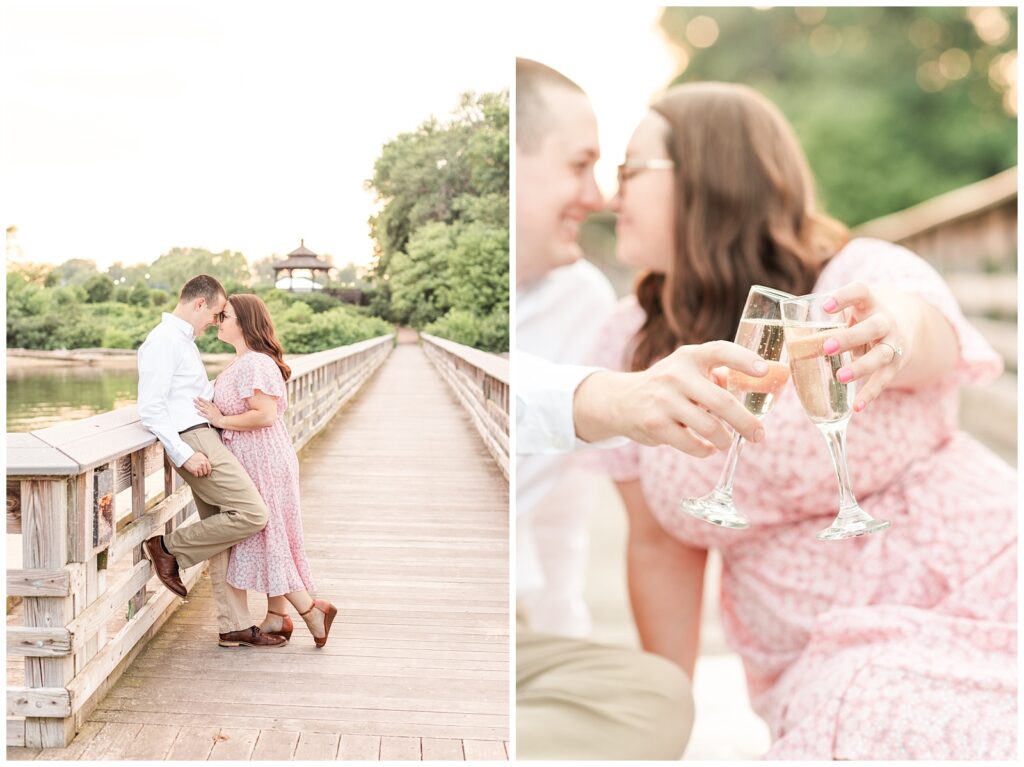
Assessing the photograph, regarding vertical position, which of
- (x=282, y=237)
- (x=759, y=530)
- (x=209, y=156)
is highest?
(x=209, y=156)

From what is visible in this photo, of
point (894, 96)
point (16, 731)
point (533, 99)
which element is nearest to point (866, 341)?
point (533, 99)

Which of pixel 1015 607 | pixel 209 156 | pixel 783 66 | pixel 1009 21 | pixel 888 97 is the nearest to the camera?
pixel 209 156

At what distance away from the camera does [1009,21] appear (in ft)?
19.9

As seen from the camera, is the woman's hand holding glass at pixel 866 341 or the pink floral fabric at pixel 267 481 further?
the pink floral fabric at pixel 267 481

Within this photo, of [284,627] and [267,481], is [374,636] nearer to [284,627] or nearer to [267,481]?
[284,627]

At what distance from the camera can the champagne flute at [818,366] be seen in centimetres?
147

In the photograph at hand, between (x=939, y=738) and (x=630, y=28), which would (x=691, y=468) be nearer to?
(x=939, y=738)

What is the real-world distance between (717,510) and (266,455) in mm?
872

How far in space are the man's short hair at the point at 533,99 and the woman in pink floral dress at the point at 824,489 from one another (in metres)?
0.24

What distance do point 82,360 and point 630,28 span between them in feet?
6.99

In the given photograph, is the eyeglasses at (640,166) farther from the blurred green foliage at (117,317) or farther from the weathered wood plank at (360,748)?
the weathered wood plank at (360,748)

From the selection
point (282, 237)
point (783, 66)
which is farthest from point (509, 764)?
point (783, 66)

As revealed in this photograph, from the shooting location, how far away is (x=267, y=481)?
1.90 meters

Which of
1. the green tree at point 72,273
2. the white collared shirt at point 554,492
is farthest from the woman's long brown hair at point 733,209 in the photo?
the green tree at point 72,273
